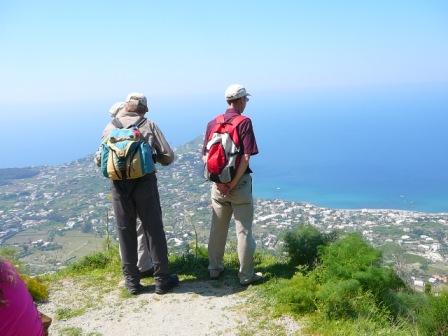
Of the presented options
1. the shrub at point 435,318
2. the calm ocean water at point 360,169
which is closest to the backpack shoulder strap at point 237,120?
the shrub at point 435,318

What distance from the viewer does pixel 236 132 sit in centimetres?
471

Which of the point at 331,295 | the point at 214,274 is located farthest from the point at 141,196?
the point at 331,295

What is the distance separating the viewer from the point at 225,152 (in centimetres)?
476

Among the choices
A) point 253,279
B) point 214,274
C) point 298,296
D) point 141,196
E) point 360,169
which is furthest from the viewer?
point 360,169

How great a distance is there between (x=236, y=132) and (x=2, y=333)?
3222 mm

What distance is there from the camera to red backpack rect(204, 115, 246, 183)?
15.5 feet

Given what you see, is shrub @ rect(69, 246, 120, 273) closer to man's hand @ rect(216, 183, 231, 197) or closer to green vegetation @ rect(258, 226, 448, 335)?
man's hand @ rect(216, 183, 231, 197)

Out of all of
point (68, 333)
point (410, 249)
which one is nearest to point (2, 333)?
point (68, 333)

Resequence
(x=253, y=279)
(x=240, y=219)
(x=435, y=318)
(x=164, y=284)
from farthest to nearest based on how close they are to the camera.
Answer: (x=253, y=279)
(x=164, y=284)
(x=240, y=219)
(x=435, y=318)

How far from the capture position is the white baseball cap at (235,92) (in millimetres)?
4801

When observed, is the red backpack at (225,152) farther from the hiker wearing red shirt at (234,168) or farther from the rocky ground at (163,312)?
the rocky ground at (163,312)

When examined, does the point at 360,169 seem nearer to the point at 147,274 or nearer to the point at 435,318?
the point at 147,274

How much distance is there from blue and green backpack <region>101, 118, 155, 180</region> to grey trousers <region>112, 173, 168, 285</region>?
0.20 m

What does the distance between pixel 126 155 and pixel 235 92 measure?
53.7 inches
